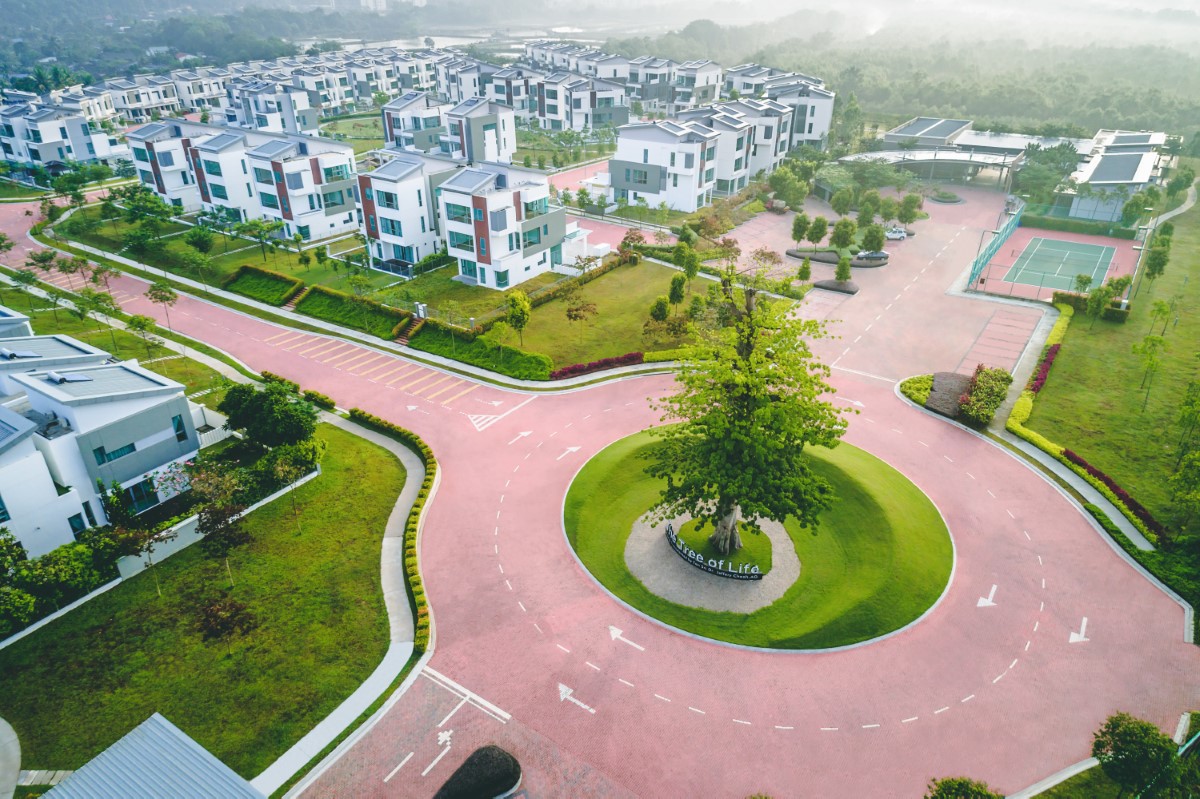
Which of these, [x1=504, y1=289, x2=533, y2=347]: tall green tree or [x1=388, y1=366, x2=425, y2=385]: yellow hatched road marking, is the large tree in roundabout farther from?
[x1=388, y1=366, x2=425, y2=385]: yellow hatched road marking

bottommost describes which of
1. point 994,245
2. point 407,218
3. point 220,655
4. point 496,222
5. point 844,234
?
point 220,655

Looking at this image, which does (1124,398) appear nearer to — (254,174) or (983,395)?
(983,395)

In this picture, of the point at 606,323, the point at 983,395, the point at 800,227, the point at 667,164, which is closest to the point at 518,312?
the point at 606,323

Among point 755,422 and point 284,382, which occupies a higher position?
point 755,422

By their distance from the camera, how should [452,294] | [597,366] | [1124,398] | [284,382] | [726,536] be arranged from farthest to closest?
[452,294] → [597,366] → [1124,398] → [284,382] → [726,536]

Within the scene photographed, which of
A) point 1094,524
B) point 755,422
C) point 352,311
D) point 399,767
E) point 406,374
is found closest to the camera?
point 399,767

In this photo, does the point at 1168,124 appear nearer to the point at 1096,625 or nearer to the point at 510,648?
the point at 1096,625

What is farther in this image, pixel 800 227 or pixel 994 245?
pixel 800 227

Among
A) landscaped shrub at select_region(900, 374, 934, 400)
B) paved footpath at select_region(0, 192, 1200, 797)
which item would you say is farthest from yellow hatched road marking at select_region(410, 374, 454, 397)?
landscaped shrub at select_region(900, 374, 934, 400)
